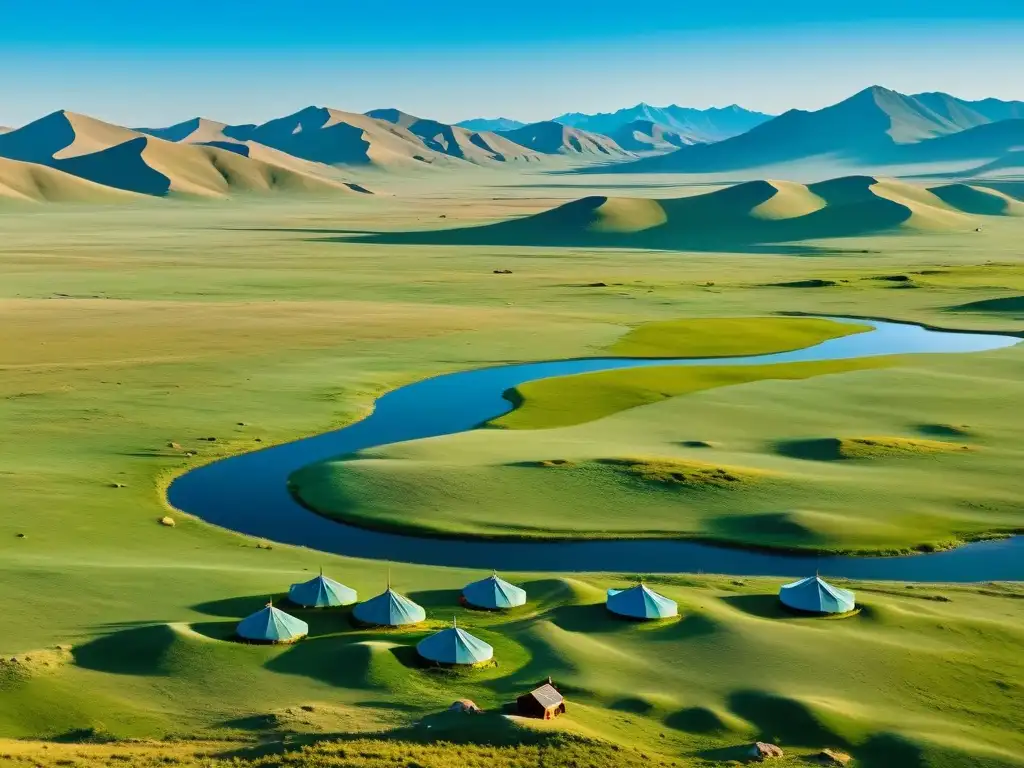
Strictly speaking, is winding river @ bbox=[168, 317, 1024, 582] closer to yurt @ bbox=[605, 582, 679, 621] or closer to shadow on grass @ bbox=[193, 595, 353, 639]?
yurt @ bbox=[605, 582, 679, 621]

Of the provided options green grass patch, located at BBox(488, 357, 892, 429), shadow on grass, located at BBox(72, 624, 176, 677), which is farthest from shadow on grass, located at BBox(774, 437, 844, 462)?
shadow on grass, located at BBox(72, 624, 176, 677)

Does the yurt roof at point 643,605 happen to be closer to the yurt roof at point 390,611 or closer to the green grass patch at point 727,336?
the yurt roof at point 390,611

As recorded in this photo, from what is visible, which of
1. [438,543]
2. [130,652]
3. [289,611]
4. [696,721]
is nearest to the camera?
[696,721]

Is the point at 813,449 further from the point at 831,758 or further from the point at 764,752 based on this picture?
the point at 764,752

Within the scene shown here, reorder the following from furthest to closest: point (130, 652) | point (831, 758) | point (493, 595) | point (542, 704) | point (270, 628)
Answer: point (493, 595) → point (270, 628) → point (130, 652) → point (542, 704) → point (831, 758)

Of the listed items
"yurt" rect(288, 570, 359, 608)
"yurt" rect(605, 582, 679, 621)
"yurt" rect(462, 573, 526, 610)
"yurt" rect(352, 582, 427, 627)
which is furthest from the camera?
"yurt" rect(462, 573, 526, 610)

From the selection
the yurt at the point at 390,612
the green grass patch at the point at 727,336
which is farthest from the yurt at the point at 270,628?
the green grass patch at the point at 727,336

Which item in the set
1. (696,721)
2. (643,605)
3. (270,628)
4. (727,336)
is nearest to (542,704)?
(696,721)

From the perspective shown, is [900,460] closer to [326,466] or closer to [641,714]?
[326,466]
